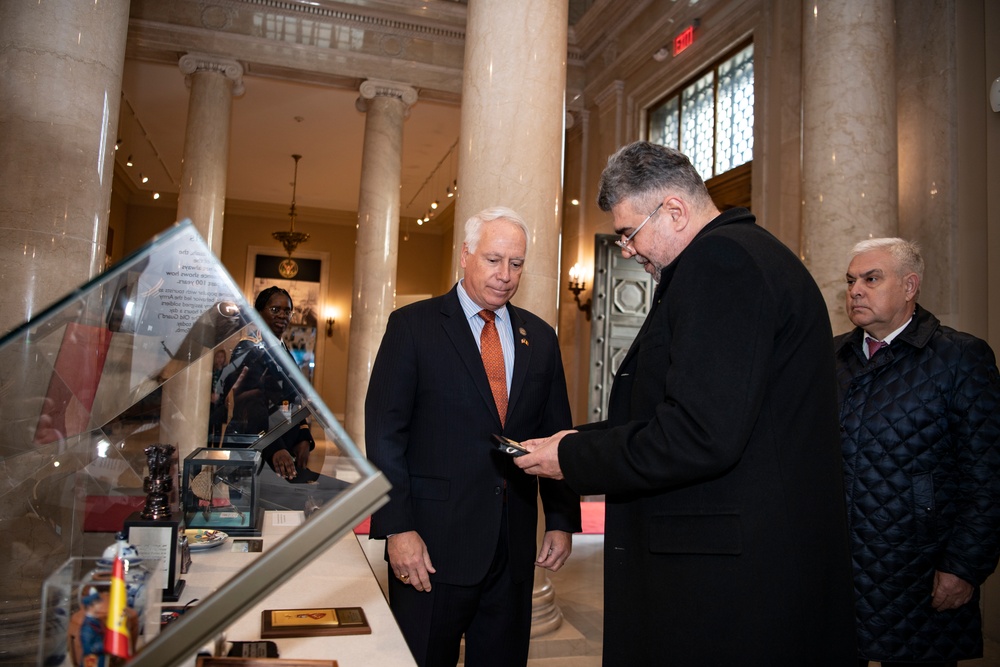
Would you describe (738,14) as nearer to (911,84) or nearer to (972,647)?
(911,84)

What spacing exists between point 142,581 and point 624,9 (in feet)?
31.1

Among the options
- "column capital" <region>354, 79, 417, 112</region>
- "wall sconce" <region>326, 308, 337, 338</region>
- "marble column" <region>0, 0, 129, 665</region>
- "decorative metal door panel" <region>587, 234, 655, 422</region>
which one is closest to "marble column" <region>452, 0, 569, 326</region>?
"marble column" <region>0, 0, 129, 665</region>

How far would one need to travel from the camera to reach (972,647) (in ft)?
8.38

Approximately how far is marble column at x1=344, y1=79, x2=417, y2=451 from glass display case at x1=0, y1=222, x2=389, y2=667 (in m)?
8.24

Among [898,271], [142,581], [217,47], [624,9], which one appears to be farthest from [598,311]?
[142,581]

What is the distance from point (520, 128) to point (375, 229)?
6.78 meters

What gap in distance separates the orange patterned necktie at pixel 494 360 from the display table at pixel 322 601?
65cm

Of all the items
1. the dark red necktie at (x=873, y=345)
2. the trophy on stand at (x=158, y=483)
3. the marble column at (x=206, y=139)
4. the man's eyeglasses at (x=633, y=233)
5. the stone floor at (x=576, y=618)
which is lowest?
the stone floor at (x=576, y=618)

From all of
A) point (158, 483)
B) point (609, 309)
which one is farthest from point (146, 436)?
point (609, 309)

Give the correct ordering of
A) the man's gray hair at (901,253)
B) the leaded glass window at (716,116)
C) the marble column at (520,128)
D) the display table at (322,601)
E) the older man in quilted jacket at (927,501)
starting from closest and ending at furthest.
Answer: the display table at (322,601)
the older man in quilted jacket at (927,501)
the man's gray hair at (901,253)
the marble column at (520,128)
the leaded glass window at (716,116)

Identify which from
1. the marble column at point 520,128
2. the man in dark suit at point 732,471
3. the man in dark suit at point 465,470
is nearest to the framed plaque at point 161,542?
the man in dark suit at point 465,470

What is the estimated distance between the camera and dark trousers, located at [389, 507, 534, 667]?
2.18 metres

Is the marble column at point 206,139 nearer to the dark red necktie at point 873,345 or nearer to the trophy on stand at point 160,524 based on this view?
the trophy on stand at point 160,524

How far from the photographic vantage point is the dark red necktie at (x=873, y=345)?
2.78m
